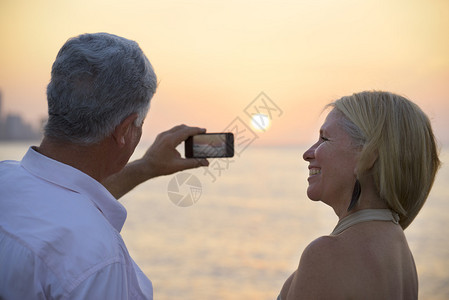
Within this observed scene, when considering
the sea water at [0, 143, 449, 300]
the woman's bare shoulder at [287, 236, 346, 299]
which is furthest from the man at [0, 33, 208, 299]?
the sea water at [0, 143, 449, 300]

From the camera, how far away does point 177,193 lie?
11.1ft

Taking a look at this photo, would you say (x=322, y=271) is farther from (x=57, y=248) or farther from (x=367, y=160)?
(x=57, y=248)

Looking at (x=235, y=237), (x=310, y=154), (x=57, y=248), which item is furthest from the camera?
(x=235, y=237)

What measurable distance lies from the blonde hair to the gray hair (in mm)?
995

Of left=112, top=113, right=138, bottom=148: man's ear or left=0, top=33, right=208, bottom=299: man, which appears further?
left=112, top=113, right=138, bottom=148: man's ear

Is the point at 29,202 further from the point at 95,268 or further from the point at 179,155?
the point at 179,155

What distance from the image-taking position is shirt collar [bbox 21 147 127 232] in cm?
183

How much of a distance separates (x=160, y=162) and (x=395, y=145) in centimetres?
128

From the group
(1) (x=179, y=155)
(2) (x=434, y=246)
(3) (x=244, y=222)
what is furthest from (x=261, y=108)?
(3) (x=244, y=222)

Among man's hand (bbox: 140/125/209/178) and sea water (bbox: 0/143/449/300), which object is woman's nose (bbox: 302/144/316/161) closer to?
man's hand (bbox: 140/125/209/178)

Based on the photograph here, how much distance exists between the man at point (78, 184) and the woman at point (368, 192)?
27.7 inches

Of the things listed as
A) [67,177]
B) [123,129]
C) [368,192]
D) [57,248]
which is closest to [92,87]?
[123,129]

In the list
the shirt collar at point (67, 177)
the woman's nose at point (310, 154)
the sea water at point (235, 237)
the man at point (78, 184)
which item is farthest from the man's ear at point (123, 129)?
the sea water at point (235, 237)

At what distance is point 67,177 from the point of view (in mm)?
1833
